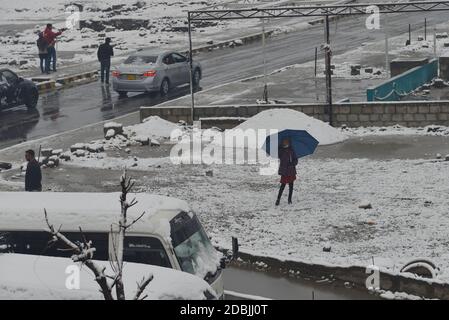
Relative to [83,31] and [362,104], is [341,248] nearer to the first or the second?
[362,104]

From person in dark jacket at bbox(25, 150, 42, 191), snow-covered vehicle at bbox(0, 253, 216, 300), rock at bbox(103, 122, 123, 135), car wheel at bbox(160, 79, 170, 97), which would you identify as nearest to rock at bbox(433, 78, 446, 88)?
car wheel at bbox(160, 79, 170, 97)

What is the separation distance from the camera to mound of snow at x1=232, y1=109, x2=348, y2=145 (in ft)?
76.5

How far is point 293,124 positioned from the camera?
2342cm

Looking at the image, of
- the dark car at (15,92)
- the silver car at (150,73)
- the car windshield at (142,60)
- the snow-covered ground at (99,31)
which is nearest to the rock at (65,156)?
the dark car at (15,92)

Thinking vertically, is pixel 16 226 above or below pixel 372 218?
above

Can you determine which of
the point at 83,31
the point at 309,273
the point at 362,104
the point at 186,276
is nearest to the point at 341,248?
the point at 309,273

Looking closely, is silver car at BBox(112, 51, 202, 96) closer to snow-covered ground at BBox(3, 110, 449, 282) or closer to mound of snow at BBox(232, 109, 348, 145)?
mound of snow at BBox(232, 109, 348, 145)

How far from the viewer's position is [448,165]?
20016mm

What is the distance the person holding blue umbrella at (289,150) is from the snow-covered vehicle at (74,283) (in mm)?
7265

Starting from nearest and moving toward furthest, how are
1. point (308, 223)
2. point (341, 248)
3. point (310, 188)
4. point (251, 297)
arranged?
point (251, 297), point (341, 248), point (308, 223), point (310, 188)

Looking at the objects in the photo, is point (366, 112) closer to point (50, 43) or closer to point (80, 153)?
point (80, 153)

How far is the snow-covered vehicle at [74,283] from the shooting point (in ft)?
31.9

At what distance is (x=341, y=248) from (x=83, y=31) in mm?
43552

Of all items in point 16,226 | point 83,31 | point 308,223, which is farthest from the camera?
point 83,31
